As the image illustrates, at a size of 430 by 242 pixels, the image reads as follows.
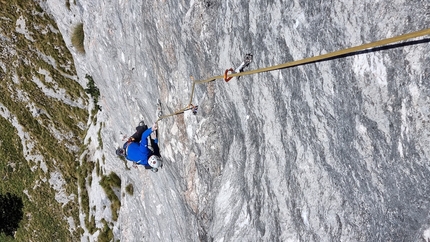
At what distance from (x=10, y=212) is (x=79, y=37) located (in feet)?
37.0

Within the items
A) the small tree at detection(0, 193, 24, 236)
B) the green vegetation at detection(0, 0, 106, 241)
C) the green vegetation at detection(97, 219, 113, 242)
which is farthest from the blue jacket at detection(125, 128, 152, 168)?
the small tree at detection(0, 193, 24, 236)

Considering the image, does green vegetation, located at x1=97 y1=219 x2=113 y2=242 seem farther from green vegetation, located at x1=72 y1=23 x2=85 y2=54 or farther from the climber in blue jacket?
green vegetation, located at x1=72 y1=23 x2=85 y2=54

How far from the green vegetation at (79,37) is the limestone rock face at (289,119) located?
4522mm

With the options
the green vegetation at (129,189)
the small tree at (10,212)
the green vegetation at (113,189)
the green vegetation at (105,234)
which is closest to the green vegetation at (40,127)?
the green vegetation at (105,234)

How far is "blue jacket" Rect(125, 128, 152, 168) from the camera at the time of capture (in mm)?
10359

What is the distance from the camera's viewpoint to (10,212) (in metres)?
20.7

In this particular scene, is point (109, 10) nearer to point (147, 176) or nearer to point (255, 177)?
point (147, 176)

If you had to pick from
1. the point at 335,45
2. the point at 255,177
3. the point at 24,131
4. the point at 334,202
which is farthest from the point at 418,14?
the point at 24,131

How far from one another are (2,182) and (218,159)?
57.8 ft

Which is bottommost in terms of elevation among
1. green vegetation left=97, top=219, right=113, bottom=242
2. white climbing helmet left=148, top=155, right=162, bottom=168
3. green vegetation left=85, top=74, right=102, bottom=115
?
green vegetation left=97, top=219, right=113, bottom=242

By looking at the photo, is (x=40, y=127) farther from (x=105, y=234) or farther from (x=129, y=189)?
(x=129, y=189)

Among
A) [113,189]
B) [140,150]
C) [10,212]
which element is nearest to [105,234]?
[113,189]

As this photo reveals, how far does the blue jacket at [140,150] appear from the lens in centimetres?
1036

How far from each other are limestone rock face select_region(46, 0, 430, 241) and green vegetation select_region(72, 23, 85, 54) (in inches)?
178
